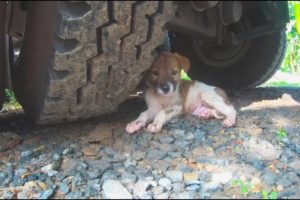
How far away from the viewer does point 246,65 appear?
11.5 feet

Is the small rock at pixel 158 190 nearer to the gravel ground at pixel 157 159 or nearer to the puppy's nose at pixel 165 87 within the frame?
the gravel ground at pixel 157 159

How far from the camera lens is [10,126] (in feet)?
9.95

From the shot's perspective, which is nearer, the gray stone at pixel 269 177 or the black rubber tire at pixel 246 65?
the gray stone at pixel 269 177

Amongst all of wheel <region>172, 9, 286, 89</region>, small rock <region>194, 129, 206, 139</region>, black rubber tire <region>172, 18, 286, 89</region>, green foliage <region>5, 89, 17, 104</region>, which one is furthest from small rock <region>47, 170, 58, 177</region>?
green foliage <region>5, 89, 17, 104</region>

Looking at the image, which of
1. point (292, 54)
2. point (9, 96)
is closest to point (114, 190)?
point (9, 96)

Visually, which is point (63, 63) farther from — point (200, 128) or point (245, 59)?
point (245, 59)

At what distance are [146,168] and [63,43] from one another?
0.67 meters

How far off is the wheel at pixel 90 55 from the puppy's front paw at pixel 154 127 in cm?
25

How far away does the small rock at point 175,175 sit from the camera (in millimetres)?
2119

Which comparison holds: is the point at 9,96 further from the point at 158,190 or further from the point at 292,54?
the point at 292,54

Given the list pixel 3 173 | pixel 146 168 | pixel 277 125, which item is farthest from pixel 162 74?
pixel 3 173

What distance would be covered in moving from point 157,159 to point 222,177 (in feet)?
1.16

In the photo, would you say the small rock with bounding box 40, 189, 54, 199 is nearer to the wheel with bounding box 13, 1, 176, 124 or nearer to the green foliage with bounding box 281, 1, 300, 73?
the wheel with bounding box 13, 1, 176, 124

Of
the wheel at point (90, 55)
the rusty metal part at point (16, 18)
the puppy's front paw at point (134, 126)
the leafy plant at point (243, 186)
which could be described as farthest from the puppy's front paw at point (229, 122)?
the rusty metal part at point (16, 18)
